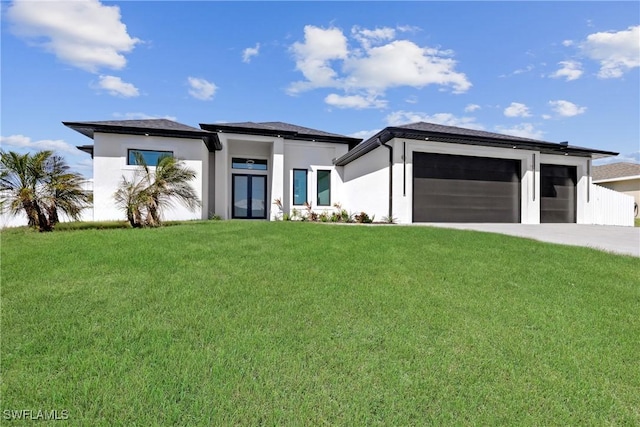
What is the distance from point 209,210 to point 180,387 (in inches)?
524

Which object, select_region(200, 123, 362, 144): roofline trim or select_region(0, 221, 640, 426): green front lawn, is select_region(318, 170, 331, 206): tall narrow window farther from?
select_region(0, 221, 640, 426): green front lawn

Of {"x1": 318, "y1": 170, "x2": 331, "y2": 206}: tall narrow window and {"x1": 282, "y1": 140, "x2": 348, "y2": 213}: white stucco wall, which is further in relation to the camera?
{"x1": 318, "y1": 170, "x2": 331, "y2": 206}: tall narrow window

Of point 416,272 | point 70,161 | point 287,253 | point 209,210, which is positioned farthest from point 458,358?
point 209,210

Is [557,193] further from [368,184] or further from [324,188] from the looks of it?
[324,188]

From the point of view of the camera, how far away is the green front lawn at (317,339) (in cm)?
216

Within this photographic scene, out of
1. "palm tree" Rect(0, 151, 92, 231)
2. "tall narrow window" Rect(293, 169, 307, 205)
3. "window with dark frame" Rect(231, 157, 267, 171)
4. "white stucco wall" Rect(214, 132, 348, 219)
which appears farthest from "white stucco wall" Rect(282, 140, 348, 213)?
"palm tree" Rect(0, 151, 92, 231)

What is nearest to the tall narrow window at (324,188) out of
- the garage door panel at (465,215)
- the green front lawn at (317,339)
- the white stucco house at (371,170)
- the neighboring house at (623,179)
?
the white stucco house at (371,170)

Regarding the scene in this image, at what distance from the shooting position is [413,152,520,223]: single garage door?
12.3 m

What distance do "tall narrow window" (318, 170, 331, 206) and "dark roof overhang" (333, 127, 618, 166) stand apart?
1333 millimetres

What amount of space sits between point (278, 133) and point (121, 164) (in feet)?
22.4

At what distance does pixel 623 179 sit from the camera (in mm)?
21375

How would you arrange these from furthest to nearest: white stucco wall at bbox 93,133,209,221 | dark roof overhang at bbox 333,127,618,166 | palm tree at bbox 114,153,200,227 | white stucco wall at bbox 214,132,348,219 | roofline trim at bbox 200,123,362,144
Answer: white stucco wall at bbox 214,132,348,219 < roofline trim at bbox 200,123,362,144 < white stucco wall at bbox 93,133,209,221 < dark roof overhang at bbox 333,127,618,166 < palm tree at bbox 114,153,200,227

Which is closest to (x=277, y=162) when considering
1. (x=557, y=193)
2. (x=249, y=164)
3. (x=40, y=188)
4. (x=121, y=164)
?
(x=249, y=164)

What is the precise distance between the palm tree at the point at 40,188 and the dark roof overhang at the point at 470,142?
33.8 feet
